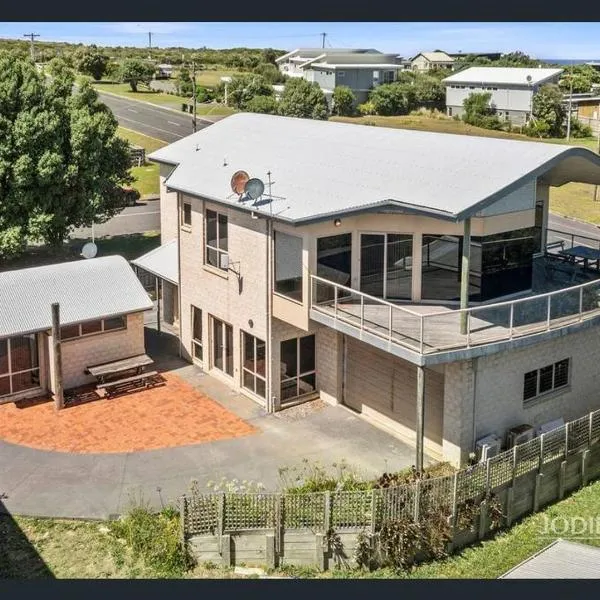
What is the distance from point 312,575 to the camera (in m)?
16.0

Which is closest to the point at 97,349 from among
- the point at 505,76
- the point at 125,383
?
the point at 125,383

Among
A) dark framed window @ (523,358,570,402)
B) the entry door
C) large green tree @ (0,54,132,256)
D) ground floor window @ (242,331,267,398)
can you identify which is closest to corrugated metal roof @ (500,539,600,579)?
dark framed window @ (523,358,570,402)

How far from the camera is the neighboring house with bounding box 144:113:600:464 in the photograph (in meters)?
19.5

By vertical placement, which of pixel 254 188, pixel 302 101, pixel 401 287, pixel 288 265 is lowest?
pixel 401 287

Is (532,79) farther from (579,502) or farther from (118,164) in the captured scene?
(579,502)

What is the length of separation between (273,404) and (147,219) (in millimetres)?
27354

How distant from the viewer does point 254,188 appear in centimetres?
2205

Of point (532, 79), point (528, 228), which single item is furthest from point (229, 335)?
point (532, 79)

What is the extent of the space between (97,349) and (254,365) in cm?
488

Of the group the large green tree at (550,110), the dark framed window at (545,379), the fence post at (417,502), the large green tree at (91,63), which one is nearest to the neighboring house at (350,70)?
the large green tree at (550,110)

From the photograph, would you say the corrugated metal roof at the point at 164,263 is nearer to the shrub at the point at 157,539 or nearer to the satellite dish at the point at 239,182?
the satellite dish at the point at 239,182

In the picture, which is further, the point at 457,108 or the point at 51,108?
the point at 457,108

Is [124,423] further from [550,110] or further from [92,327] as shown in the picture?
[550,110]

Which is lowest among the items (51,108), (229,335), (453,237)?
(229,335)
